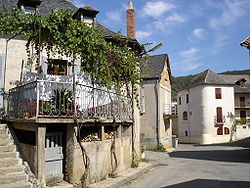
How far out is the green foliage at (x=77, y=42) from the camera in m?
7.57

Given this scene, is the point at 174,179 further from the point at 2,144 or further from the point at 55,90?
the point at 2,144

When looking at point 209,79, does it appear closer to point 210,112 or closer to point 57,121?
point 210,112

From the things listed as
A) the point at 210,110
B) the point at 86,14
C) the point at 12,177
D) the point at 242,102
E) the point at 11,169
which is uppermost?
the point at 86,14

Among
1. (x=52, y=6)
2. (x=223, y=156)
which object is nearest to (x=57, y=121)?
(x=52, y=6)

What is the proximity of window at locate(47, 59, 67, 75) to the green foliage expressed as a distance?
971 millimetres

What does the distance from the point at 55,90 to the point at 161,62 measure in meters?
17.1

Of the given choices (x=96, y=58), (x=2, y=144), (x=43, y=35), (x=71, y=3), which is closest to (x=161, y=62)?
(x=71, y=3)

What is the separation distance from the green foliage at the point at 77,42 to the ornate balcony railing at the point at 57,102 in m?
1.02

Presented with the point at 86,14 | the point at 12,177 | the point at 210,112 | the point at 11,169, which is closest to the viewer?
the point at 12,177

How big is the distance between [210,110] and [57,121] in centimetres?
2789

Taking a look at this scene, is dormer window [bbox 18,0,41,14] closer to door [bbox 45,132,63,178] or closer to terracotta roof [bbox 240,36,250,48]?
door [bbox 45,132,63,178]

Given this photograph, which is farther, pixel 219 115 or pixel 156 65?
pixel 219 115

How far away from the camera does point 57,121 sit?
692 centimetres

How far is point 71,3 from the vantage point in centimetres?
1493
